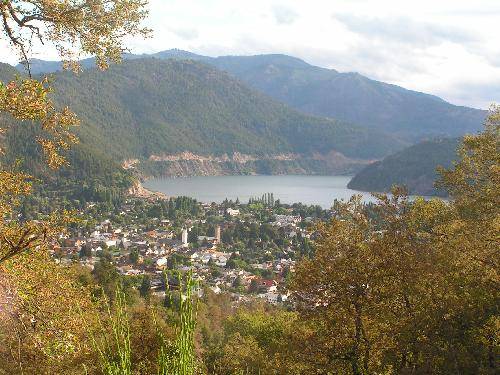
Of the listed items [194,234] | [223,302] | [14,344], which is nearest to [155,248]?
[194,234]

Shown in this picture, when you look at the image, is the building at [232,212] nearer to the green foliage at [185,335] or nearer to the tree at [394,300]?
the tree at [394,300]

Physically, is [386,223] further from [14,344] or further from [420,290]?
[14,344]

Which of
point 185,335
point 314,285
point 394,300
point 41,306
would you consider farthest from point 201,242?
point 185,335

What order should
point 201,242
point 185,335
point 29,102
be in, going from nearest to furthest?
1. point 185,335
2. point 29,102
3. point 201,242

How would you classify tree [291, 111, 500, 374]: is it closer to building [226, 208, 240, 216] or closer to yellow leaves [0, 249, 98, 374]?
yellow leaves [0, 249, 98, 374]

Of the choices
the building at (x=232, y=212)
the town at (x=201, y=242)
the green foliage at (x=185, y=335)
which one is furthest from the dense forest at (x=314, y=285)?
the building at (x=232, y=212)

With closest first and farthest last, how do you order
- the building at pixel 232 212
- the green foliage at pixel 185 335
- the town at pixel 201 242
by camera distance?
the green foliage at pixel 185 335, the town at pixel 201 242, the building at pixel 232 212

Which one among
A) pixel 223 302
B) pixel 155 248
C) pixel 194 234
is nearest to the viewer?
pixel 223 302

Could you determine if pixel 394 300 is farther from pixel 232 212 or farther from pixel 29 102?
pixel 232 212
